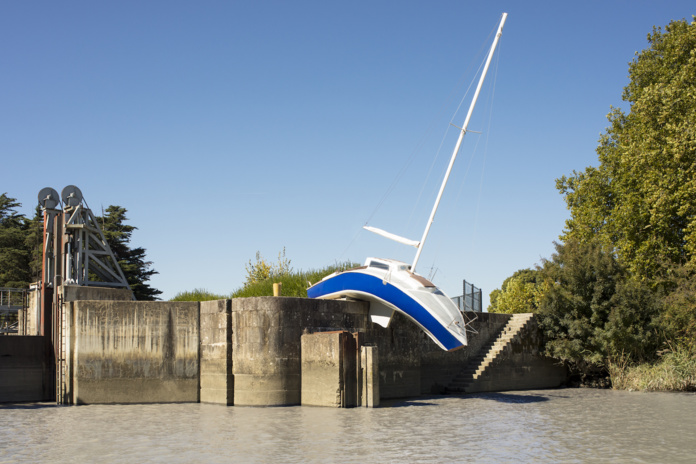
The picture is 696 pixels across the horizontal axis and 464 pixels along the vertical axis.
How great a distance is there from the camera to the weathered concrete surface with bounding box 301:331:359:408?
2102cm

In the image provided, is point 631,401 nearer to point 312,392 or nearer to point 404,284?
point 404,284

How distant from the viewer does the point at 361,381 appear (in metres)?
21.3

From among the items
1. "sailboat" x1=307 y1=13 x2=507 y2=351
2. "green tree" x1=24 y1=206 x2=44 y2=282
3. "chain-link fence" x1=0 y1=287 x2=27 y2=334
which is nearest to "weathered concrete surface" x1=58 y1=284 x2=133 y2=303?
"chain-link fence" x1=0 y1=287 x2=27 y2=334

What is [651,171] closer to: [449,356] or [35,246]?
[449,356]

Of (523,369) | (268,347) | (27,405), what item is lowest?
(27,405)

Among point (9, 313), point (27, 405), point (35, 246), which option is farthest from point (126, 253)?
point (27, 405)

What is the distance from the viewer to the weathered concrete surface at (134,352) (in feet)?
74.1

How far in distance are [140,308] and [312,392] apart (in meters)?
6.31

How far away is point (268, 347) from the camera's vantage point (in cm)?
2222

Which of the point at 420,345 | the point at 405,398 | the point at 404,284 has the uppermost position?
the point at 404,284

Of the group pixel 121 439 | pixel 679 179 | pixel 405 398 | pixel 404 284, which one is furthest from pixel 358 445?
pixel 679 179

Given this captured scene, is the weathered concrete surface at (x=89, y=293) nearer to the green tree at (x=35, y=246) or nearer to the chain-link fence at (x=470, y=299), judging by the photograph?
the chain-link fence at (x=470, y=299)

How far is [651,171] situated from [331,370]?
19329 millimetres

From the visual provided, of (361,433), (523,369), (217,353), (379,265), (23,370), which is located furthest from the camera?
(523,369)
